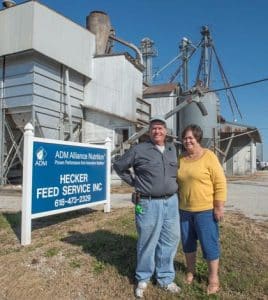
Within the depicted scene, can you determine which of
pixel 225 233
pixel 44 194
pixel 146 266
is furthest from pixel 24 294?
pixel 225 233

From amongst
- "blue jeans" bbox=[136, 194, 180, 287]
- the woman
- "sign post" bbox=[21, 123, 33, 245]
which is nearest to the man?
"blue jeans" bbox=[136, 194, 180, 287]

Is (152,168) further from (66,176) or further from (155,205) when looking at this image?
(66,176)

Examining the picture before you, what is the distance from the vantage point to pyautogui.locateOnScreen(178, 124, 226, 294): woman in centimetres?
406

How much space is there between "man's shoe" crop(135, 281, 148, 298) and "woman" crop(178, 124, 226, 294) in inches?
25.2

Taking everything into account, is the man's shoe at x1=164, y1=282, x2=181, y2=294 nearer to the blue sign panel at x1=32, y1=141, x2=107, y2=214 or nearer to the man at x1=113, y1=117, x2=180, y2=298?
the man at x1=113, y1=117, x2=180, y2=298

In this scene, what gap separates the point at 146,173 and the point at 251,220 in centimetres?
449

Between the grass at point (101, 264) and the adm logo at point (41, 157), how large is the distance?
1.07m

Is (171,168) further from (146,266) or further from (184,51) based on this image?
(184,51)

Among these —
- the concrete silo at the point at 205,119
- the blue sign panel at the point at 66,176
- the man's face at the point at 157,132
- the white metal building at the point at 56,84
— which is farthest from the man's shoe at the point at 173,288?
the concrete silo at the point at 205,119

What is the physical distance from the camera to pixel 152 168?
13.2ft

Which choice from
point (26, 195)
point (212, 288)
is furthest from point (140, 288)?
point (26, 195)

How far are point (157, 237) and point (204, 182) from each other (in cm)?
71

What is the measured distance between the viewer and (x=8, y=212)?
8469mm

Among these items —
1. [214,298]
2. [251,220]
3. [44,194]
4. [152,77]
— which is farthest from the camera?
[152,77]
